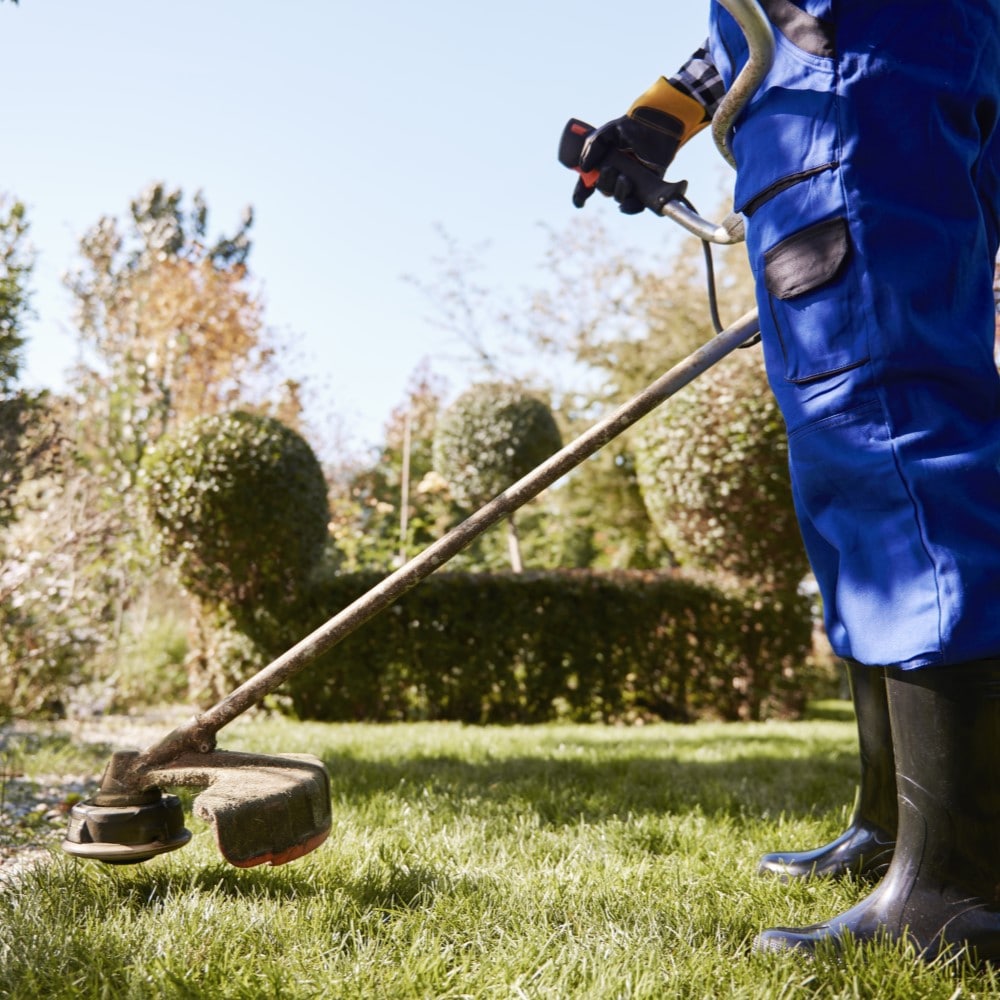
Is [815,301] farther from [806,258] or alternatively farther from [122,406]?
[122,406]

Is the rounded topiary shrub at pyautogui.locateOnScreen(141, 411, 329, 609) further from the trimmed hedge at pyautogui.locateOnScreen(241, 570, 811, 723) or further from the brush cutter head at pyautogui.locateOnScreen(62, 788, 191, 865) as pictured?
the brush cutter head at pyautogui.locateOnScreen(62, 788, 191, 865)

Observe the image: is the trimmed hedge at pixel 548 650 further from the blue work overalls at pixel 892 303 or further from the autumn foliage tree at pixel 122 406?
the blue work overalls at pixel 892 303

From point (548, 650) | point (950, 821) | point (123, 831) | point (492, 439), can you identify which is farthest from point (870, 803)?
point (492, 439)

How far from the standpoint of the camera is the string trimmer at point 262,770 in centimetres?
138

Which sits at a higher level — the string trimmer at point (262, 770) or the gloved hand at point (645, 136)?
Result: the gloved hand at point (645, 136)

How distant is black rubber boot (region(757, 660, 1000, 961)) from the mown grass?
0.05 m

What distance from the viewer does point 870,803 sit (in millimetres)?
1707

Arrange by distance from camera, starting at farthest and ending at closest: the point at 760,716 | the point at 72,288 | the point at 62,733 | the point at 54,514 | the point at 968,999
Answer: the point at 72,288 < the point at 760,716 < the point at 54,514 < the point at 62,733 < the point at 968,999

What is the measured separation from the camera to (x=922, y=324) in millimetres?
1264

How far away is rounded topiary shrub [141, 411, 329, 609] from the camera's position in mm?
5719

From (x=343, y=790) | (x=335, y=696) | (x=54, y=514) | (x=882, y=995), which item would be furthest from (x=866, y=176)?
(x=54, y=514)

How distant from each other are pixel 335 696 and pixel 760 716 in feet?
9.95

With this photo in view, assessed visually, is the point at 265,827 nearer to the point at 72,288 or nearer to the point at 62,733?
the point at 62,733

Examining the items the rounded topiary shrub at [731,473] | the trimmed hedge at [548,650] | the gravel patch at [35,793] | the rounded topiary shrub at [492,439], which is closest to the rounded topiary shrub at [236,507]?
the trimmed hedge at [548,650]
